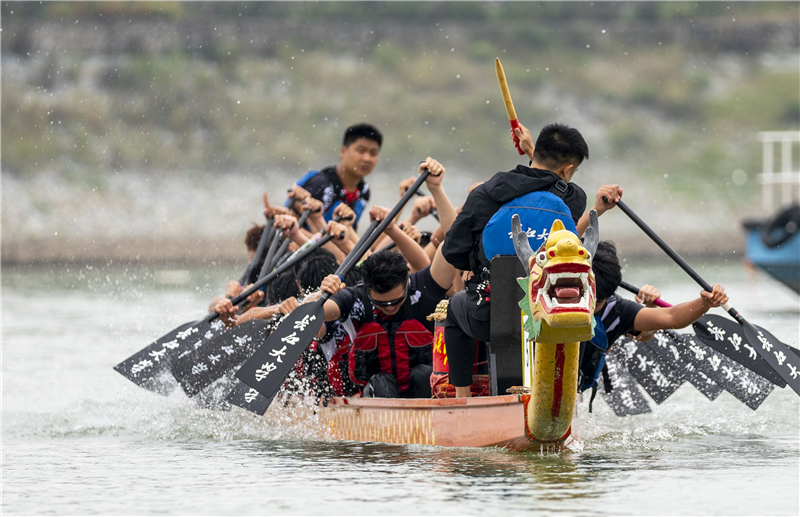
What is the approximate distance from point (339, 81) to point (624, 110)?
995cm

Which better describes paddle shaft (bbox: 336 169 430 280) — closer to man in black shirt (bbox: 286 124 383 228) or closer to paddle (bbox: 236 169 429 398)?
paddle (bbox: 236 169 429 398)

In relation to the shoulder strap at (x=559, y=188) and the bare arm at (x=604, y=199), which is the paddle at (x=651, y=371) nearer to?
the bare arm at (x=604, y=199)

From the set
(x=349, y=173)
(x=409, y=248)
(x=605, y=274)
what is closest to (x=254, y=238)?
(x=349, y=173)

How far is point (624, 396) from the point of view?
7.54 meters

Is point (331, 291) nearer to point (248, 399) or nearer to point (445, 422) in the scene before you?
point (248, 399)

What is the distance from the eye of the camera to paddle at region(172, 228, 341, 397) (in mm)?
7109

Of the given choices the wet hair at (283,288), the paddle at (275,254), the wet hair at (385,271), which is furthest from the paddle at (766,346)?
the paddle at (275,254)

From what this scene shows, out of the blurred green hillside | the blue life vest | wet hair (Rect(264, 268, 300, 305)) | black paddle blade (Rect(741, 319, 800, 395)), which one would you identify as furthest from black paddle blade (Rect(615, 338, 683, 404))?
the blurred green hillside

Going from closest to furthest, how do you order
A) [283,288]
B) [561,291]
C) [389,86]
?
[561,291], [283,288], [389,86]

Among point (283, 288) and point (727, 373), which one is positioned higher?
point (283, 288)

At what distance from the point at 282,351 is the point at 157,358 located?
1.55 m

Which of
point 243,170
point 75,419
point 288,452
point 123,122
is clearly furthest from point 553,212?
point 123,122

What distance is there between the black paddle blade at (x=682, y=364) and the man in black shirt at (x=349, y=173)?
8.73ft

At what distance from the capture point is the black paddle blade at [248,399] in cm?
630
